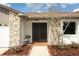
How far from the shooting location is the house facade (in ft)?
75.4

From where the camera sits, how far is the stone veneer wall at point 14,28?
75.3 feet

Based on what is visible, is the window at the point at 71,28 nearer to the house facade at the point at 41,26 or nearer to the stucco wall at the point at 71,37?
the house facade at the point at 41,26

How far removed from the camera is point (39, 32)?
2719cm

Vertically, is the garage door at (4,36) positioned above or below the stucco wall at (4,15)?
below

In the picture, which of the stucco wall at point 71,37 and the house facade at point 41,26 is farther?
the stucco wall at point 71,37

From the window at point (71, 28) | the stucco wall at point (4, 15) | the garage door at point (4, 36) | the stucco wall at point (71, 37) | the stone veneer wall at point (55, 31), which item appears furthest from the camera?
the window at point (71, 28)

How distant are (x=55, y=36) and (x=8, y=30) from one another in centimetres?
544

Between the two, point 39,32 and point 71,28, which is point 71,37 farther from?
point 39,32

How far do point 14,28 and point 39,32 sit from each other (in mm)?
4904

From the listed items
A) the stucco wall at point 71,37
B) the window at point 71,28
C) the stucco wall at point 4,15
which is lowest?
the stucco wall at point 71,37

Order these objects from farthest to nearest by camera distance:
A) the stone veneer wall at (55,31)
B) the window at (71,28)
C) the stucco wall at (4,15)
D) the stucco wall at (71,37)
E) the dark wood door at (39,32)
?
the dark wood door at (39,32)
the window at (71,28)
the stucco wall at (71,37)
the stone veneer wall at (55,31)
the stucco wall at (4,15)

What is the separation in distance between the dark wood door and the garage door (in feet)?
15.0

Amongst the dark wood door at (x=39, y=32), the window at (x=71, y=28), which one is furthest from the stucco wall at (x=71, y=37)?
the dark wood door at (x=39, y=32)

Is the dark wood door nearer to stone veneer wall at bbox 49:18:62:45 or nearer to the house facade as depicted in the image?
the house facade
